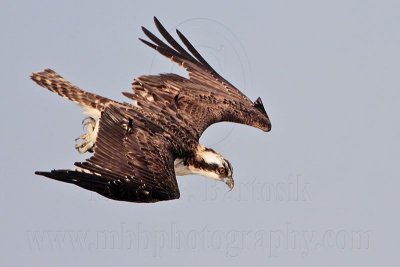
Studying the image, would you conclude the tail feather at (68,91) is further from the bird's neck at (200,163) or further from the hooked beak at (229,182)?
the hooked beak at (229,182)

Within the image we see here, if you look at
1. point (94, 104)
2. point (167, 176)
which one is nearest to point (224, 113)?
point (94, 104)

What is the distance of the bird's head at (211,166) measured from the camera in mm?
24656

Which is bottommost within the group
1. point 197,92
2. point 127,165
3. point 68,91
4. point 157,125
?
point 127,165

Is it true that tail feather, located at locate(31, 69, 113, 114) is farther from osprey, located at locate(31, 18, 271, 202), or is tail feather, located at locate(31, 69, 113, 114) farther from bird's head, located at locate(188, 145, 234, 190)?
bird's head, located at locate(188, 145, 234, 190)

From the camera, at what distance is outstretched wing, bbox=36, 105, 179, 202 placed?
20.9 m

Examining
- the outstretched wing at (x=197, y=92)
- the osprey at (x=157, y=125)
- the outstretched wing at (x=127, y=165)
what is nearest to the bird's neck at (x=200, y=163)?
the osprey at (x=157, y=125)

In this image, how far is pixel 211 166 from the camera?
2478 cm

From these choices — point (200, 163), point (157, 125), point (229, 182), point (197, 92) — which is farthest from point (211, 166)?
point (197, 92)

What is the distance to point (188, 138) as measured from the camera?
968 inches

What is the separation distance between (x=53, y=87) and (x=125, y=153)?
15.5 feet

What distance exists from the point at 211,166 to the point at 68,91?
353 centimetres

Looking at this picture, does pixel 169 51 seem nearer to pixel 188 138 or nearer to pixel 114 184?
pixel 188 138

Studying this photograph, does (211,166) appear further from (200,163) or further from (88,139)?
(88,139)

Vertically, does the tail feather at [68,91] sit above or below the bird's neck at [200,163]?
above
